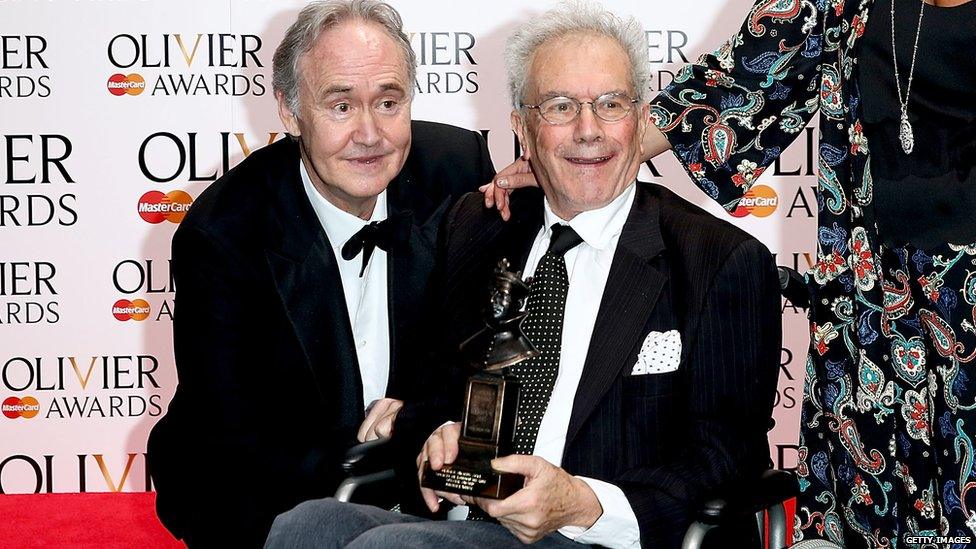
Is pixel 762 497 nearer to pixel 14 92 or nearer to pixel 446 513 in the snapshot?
pixel 446 513

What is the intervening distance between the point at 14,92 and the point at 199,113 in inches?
24.7

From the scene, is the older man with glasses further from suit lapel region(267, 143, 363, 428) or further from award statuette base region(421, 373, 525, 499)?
suit lapel region(267, 143, 363, 428)

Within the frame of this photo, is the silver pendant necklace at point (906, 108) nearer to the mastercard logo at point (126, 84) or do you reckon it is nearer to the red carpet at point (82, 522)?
the red carpet at point (82, 522)

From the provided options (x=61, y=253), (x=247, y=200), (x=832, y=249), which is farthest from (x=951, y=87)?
(x=61, y=253)

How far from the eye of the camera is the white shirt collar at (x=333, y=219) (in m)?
2.50

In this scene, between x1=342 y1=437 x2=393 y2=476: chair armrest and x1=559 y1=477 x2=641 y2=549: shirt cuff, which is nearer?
x1=559 y1=477 x2=641 y2=549: shirt cuff

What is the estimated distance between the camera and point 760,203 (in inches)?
160

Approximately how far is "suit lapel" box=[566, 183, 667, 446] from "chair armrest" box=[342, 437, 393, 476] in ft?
1.36

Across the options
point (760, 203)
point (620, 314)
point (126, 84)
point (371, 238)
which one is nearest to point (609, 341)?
point (620, 314)

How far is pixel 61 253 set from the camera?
4074mm
